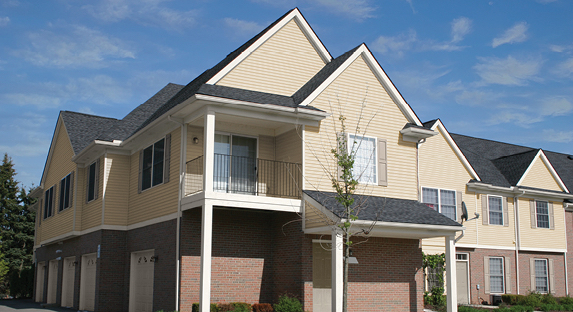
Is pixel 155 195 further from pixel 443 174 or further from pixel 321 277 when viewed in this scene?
pixel 443 174

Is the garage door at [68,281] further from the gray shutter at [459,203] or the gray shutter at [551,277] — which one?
the gray shutter at [551,277]

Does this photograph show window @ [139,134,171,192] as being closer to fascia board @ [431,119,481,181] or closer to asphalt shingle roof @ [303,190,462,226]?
asphalt shingle roof @ [303,190,462,226]

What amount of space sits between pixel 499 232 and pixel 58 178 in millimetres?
22338

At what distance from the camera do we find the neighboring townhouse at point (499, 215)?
25.4 metres

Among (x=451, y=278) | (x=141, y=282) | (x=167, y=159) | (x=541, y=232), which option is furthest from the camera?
(x=541, y=232)

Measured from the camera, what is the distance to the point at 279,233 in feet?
59.2

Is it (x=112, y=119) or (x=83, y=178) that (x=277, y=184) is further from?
(x=112, y=119)

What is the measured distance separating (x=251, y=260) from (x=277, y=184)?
2.59 m

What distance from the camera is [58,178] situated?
28766 mm

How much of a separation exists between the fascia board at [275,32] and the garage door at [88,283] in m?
10.3

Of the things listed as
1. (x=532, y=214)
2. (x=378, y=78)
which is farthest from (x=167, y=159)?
(x=532, y=214)

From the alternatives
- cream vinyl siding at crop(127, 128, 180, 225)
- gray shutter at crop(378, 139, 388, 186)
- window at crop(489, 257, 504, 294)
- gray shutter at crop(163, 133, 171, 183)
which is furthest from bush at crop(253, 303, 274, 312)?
window at crop(489, 257, 504, 294)

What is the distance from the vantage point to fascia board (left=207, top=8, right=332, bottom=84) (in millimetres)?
18514

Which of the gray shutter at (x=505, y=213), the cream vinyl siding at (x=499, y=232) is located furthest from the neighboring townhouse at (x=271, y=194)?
the gray shutter at (x=505, y=213)
